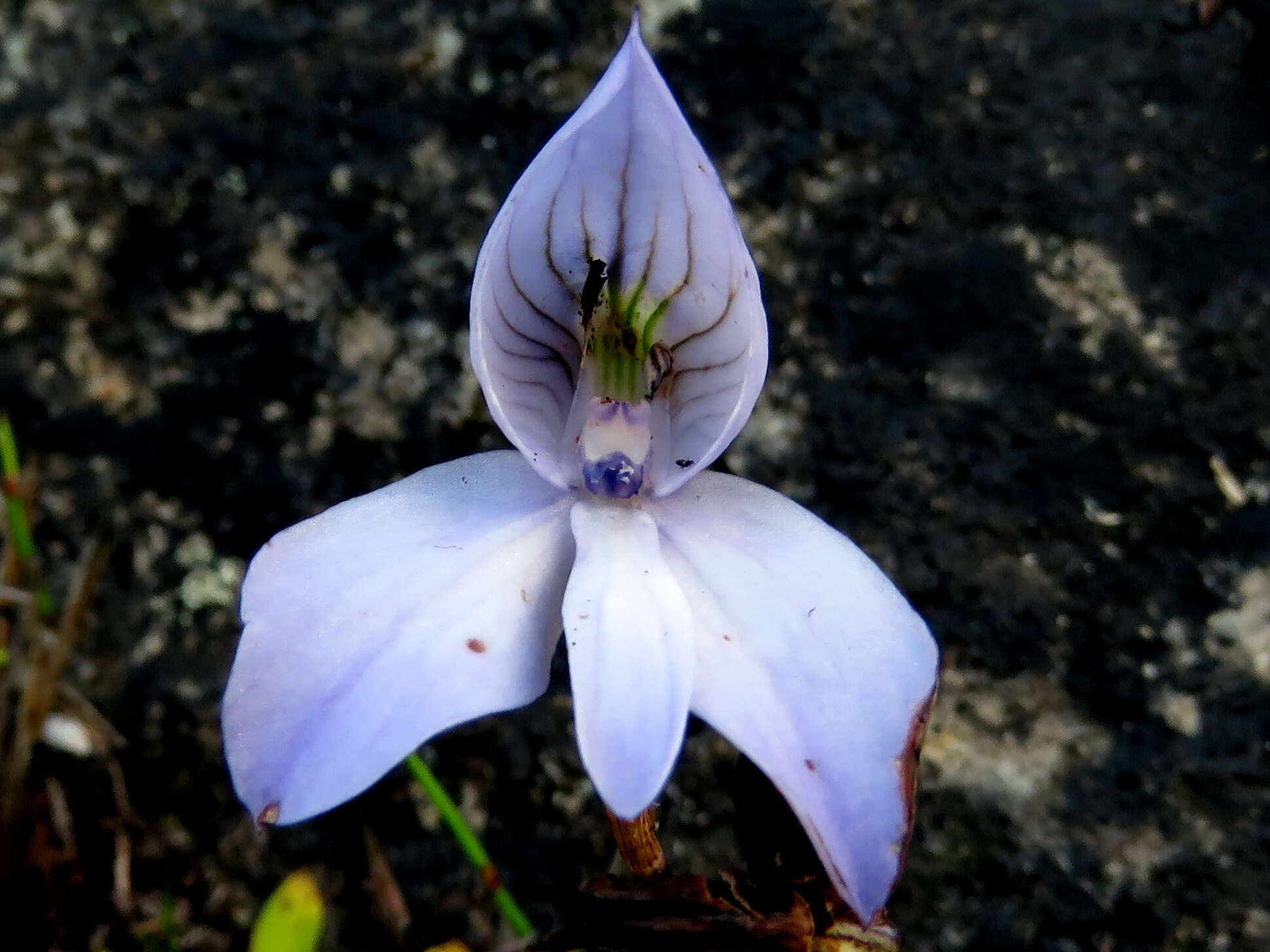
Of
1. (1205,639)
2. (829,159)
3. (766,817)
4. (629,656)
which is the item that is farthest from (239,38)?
(1205,639)

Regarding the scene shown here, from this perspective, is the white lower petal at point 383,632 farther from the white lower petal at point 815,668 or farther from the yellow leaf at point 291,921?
the yellow leaf at point 291,921

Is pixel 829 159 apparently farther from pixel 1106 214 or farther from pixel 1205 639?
pixel 1205 639

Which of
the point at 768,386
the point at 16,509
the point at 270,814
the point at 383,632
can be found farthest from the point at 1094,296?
the point at 16,509

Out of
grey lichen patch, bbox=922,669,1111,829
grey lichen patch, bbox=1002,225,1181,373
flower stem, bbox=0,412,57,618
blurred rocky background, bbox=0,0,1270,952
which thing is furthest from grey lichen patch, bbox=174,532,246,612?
grey lichen patch, bbox=1002,225,1181,373

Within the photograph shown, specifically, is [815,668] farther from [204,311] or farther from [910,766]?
[204,311]

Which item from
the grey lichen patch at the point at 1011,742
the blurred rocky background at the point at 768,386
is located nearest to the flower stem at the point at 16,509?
the blurred rocky background at the point at 768,386
